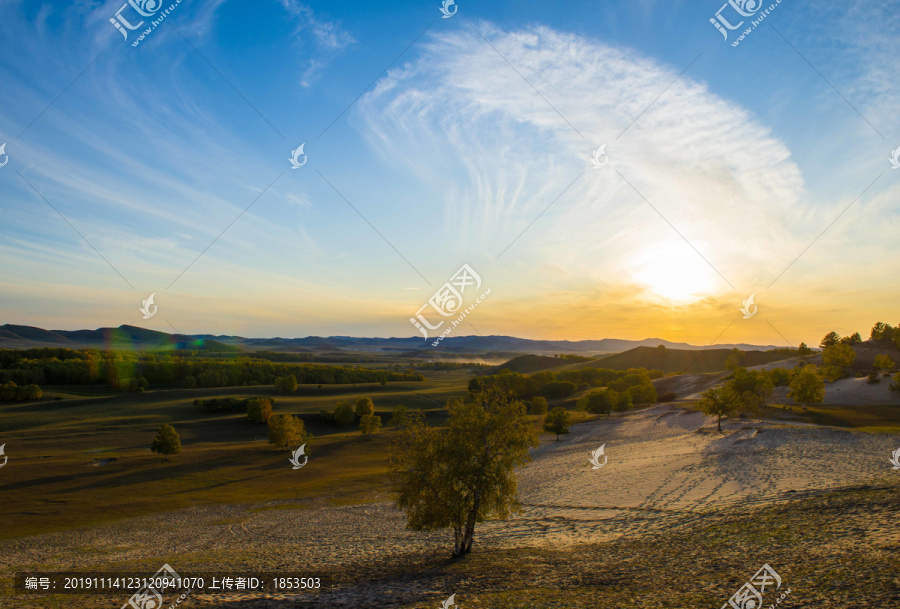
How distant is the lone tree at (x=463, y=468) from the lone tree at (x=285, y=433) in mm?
44002

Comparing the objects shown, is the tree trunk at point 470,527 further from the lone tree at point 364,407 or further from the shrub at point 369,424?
the lone tree at point 364,407

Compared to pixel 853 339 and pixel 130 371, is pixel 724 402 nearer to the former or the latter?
pixel 853 339

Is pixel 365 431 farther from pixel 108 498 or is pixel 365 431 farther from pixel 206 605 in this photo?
pixel 206 605

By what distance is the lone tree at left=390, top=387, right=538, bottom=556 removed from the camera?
20273mm

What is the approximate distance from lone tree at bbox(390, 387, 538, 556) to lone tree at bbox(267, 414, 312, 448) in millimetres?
44002

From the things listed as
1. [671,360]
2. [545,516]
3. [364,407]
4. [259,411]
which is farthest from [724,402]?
[671,360]

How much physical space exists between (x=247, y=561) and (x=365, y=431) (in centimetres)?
4976

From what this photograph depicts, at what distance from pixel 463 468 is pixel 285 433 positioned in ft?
154

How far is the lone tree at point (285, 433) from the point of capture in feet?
198

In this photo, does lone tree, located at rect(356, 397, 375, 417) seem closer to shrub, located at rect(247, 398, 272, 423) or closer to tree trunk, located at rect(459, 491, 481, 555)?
shrub, located at rect(247, 398, 272, 423)

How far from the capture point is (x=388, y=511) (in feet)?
112

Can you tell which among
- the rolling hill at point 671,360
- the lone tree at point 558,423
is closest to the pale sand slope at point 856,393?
the lone tree at point 558,423

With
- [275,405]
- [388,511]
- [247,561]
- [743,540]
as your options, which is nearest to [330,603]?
[247,561]

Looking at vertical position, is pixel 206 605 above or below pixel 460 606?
above
